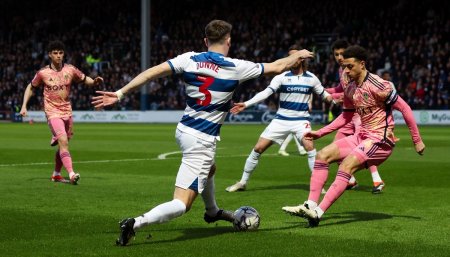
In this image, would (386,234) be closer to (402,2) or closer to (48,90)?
(48,90)

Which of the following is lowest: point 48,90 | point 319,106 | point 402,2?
point 319,106

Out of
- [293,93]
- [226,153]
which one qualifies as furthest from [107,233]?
[226,153]

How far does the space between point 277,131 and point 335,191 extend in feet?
16.1

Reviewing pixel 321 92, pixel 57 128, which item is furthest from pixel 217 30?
pixel 57 128

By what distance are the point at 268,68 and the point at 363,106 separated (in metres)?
1.88

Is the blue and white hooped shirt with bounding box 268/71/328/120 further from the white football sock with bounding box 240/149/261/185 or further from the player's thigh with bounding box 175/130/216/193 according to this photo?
the player's thigh with bounding box 175/130/216/193

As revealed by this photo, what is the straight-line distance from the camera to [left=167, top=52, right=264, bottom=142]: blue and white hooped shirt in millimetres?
8414

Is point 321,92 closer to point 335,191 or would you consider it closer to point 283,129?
point 283,129

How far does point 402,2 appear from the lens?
48.3 meters

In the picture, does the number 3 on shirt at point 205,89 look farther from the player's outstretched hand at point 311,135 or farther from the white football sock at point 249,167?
the white football sock at point 249,167

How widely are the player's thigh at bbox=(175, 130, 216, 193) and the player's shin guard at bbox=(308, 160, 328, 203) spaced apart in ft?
5.45

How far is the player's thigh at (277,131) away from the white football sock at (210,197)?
5.08 metres

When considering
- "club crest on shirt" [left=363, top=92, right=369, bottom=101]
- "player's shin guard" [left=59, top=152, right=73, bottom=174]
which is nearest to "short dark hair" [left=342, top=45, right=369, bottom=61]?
"club crest on shirt" [left=363, top=92, right=369, bottom=101]

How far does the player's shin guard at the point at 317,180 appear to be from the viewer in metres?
9.62
